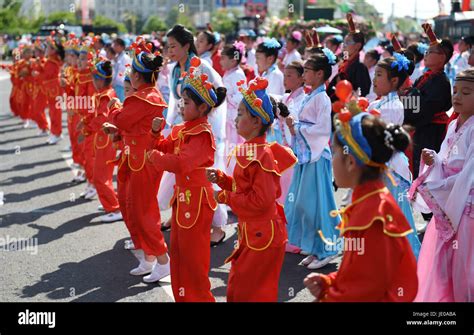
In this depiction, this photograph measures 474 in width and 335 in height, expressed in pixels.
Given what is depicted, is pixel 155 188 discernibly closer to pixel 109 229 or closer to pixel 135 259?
pixel 135 259

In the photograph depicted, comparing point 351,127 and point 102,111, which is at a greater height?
point 351,127

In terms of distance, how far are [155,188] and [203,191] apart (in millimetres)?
1015

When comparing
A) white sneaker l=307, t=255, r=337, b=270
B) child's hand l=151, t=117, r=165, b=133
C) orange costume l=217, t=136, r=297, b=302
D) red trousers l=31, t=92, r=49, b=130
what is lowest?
white sneaker l=307, t=255, r=337, b=270

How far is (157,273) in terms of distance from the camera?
17.6 feet

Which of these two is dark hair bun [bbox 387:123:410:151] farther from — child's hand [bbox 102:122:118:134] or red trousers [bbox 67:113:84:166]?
red trousers [bbox 67:113:84:166]

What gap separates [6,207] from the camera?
779cm

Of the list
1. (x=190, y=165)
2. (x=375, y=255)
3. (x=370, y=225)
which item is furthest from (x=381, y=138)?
(x=190, y=165)

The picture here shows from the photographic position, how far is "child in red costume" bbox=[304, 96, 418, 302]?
8.89ft

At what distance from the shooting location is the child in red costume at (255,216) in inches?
145

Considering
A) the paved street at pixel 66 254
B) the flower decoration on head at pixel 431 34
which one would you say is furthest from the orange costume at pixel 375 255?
the flower decoration on head at pixel 431 34

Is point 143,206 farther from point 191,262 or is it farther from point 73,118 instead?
point 73,118

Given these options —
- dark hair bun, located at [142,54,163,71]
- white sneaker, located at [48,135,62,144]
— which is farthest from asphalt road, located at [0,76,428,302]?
white sneaker, located at [48,135,62,144]

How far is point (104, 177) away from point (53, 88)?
6.02m

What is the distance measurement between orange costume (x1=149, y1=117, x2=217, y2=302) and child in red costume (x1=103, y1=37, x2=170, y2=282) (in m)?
0.88
